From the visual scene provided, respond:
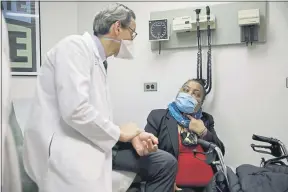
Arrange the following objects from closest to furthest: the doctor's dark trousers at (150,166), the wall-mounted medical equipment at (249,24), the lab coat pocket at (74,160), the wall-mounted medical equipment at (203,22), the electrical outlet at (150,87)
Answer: the lab coat pocket at (74,160)
the doctor's dark trousers at (150,166)
the wall-mounted medical equipment at (249,24)
the wall-mounted medical equipment at (203,22)
the electrical outlet at (150,87)

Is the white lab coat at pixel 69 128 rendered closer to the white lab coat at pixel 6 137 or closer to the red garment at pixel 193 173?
the white lab coat at pixel 6 137

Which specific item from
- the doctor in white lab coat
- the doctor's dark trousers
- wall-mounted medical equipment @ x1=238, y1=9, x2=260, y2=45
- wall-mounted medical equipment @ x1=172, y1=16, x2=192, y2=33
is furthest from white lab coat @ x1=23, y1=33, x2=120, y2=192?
wall-mounted medical equipment @ x1=238, y1=9, x2=260, y2=45

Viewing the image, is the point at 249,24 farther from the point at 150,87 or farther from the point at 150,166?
the point at 150,166

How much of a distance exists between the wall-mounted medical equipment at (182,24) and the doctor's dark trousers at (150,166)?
1.29 metres

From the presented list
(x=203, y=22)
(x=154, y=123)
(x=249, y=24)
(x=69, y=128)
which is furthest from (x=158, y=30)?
(x=69, y=128)

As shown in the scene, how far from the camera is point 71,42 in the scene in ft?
4.82

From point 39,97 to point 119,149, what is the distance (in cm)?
56

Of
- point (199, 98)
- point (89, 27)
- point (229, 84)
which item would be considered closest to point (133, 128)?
point (199, 98)

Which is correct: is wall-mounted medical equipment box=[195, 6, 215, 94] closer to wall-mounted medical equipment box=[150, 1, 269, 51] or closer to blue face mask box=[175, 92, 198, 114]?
wall-mounted medical equipment box=[150, 1, 269, 51]

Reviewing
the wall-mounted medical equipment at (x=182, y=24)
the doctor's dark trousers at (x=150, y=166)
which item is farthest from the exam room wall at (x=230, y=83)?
the doctor's dark trousers at (x=150, y=166)

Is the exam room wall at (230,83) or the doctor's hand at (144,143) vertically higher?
the exam room wall at (230,83)

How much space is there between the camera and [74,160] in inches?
54.7

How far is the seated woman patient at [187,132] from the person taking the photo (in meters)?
2.23

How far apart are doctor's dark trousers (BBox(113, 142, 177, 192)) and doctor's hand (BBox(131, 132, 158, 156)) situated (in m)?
0.10
